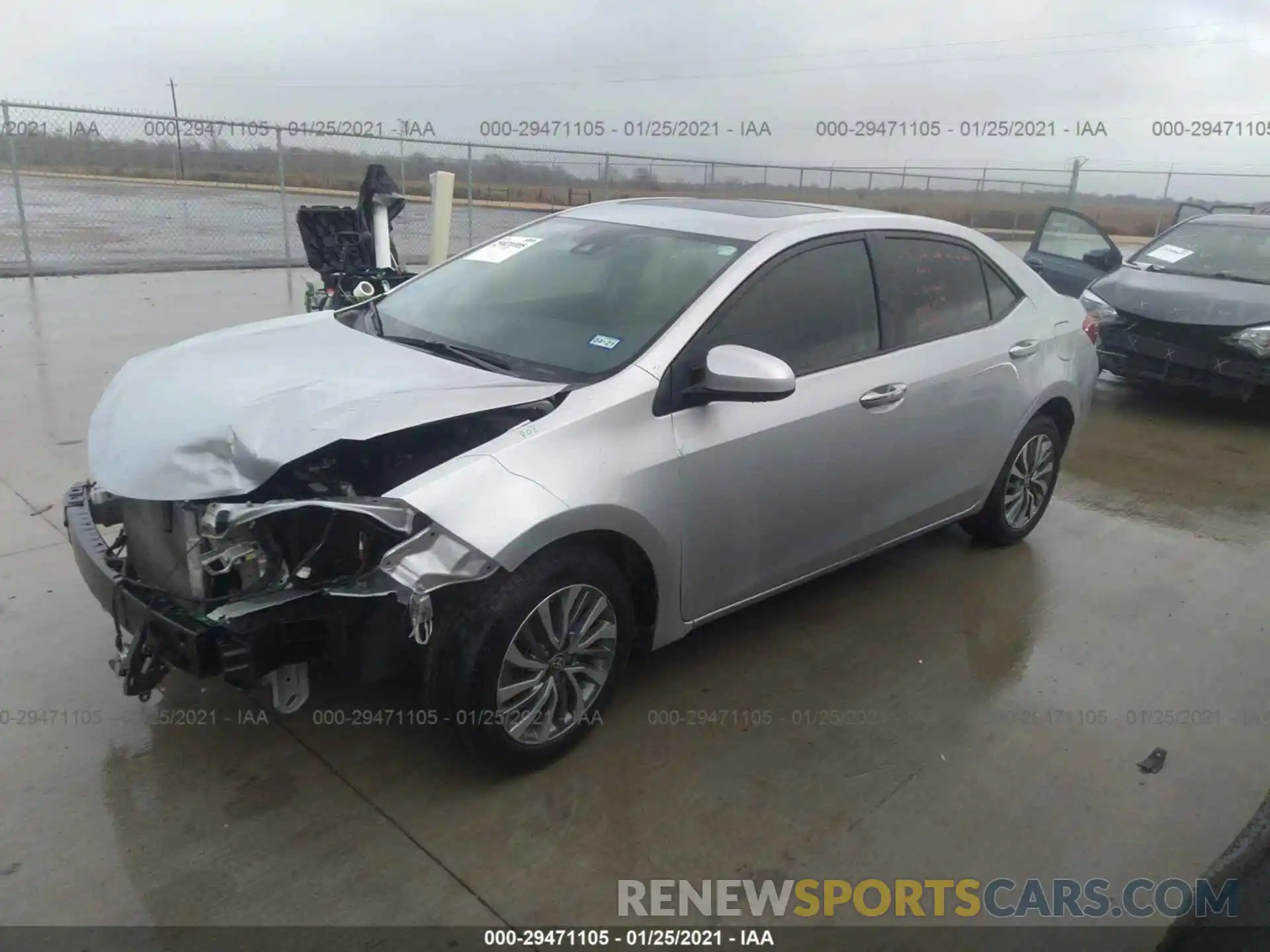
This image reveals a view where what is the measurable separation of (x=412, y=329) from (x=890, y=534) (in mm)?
2111

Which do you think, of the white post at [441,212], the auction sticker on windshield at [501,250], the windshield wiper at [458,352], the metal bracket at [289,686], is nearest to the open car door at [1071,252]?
the white post at [441,212]

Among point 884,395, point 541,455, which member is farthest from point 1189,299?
point 541,455

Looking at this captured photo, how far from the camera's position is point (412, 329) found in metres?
3.66

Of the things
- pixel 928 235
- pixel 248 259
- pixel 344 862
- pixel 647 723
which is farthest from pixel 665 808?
pixel 248 259

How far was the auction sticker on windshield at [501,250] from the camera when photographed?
4062 millimetres

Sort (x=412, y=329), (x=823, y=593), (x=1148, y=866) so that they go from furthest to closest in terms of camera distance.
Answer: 1. (x=823, y=593)
2. (x=412, y=329)
3. (x=1148, y=866)

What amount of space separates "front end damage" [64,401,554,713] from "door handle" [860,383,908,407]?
52.6 inches

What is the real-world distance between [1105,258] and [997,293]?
5.18 m

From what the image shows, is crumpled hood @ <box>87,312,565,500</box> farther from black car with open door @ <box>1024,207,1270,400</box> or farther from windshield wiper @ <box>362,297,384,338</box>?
black car with open door @ <box>1024,207,1270,400</box>

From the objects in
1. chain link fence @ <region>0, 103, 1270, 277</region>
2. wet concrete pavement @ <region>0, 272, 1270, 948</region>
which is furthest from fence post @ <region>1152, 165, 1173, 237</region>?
wet concrete pavement @ <region>0, 272, 1270, 948</region>

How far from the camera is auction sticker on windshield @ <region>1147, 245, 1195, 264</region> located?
27.9 ft

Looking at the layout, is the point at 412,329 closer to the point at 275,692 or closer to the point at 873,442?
the point at 275,692

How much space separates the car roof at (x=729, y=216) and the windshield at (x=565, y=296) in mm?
77

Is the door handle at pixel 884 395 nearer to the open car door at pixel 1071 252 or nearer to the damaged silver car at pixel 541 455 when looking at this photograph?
the damaged silver car at pixel 541 455
